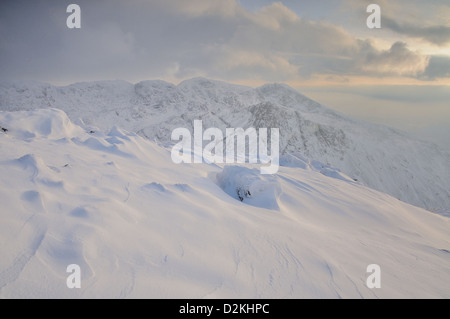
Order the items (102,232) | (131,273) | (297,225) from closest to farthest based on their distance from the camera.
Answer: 1. (131,273)
2. (102,232)
3. (297,225)

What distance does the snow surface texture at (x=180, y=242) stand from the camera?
12.7 feet

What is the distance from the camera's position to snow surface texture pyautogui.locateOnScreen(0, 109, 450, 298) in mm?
3865

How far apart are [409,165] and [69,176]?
5205 inches

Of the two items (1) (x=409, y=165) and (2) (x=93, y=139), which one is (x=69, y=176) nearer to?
(2) (x=93, y=139)

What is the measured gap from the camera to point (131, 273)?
401 cm

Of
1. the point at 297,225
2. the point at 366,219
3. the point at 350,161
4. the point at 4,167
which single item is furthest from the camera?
the point at 350,161

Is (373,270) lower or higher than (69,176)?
lower

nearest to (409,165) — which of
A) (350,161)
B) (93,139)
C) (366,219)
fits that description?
(350,161)

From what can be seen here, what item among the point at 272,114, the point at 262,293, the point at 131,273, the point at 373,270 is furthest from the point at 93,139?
the point at 272,114

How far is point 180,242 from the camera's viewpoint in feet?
16.8

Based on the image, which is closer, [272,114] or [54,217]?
[54,217]

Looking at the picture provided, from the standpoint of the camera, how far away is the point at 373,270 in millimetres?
5383

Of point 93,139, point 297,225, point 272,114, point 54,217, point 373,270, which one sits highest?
point 272,114
